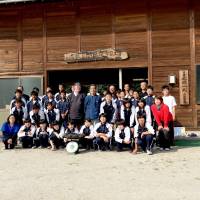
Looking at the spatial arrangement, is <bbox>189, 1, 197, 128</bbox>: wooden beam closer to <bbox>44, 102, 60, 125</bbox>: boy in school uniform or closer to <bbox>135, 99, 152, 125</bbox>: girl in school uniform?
→ <bbox>135, 99, 152, 125</bbox>: girl in school uniform

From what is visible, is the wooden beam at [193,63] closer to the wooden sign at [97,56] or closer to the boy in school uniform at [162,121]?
the wooden sign at [97,56]

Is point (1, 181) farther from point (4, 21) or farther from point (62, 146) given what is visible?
point (4, 21)

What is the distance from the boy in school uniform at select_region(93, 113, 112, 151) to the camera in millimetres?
10906

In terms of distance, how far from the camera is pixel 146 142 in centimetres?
1048

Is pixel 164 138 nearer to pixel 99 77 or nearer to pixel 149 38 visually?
pixel 149 38

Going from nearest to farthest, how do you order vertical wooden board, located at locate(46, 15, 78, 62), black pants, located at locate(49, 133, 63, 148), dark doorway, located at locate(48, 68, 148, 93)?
black pants, located at locate(49, 133, 63, 148)
vertical wooden board, located at locate(46, 15, 78, 62)
dark doorway, located at locate(48, 68, 148, 93)

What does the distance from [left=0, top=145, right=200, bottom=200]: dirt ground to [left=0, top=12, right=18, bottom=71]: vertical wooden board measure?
558 centimetres

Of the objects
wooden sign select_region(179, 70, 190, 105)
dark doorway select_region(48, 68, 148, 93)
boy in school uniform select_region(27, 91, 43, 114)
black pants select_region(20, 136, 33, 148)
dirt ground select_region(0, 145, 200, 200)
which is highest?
dark doorway select_region(48, 68, 148, 93)

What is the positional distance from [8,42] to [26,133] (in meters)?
5.22

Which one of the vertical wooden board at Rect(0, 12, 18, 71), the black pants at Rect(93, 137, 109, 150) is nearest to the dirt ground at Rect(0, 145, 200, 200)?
the black pants at Rect(93, 137, 109, 150)

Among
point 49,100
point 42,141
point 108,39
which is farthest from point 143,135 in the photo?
point 108,39

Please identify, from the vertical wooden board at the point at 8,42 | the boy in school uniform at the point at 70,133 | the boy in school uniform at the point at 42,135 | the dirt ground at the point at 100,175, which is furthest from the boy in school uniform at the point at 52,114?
the vertical wooden board at the point at 8,42

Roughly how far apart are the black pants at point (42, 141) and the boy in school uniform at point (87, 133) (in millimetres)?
1062

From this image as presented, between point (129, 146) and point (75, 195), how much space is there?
4.70 meters
